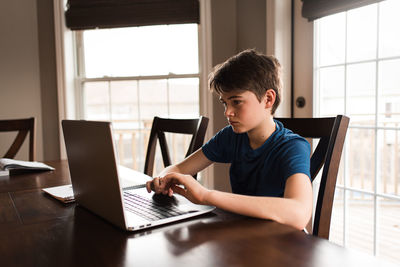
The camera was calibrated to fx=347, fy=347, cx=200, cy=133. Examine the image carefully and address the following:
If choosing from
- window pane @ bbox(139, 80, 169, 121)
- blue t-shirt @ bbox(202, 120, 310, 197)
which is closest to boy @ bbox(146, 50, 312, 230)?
blue t-shirt @ bbox(202, 120, 310, 197)

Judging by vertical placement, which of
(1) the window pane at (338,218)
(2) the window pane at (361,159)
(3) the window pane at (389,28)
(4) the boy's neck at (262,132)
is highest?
(3) the window pane at (389,28)

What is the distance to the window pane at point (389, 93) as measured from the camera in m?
1.68

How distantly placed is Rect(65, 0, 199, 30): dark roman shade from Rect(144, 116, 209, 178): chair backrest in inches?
45.9

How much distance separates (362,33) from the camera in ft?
5.98

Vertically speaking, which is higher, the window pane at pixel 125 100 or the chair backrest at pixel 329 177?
the window pane at pixel 125 100

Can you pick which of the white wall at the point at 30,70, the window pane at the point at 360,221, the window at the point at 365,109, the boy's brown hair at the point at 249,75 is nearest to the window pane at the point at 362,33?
the window at the point at 365,109

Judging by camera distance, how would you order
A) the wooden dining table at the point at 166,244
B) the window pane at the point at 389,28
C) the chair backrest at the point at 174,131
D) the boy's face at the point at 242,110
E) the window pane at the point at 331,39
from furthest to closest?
the window pane at the point at 331,39
the window pane at the point at 389,28
the chair backrest at the point at 174,131
the boy's face at the point at 242,110
the wooden dining table at the point at 166,244

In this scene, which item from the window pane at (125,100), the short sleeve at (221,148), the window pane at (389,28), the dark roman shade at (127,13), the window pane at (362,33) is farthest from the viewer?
the window pane at (125,100)

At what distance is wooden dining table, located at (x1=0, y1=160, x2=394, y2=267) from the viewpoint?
23.5 inches

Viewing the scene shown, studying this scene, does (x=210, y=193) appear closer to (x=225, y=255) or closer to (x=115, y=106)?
(x=225, y=255)

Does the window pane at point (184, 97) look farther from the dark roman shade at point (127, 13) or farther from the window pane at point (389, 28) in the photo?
the window pane at point (389, 28)

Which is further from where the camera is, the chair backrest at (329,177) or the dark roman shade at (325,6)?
the dark roman shade at (325,6)

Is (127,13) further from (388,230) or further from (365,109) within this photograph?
(388,230)

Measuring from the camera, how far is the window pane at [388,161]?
1.71 metres
